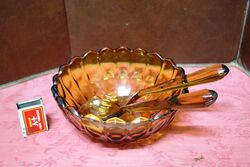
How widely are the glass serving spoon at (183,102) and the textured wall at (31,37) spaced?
209 millimetres

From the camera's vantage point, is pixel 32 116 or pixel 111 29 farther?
pixel 111 29

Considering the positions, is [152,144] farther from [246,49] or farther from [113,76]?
[246,49]

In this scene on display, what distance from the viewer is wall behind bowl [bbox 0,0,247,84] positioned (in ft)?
2.15

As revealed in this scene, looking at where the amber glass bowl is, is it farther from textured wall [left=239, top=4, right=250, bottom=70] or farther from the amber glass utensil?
textured wall [left=239, top=4, right=250, bottom=70]

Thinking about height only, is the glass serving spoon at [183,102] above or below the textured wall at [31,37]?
below

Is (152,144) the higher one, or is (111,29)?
(111,29)

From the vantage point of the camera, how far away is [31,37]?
2.18 ft

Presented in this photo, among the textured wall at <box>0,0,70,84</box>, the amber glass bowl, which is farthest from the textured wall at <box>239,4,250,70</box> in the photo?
the textured wall at <box>0,0,70,84</box>

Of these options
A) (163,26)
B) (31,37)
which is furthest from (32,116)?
(163,26)

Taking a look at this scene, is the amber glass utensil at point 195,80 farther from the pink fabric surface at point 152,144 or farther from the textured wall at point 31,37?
the textured wall at point 31,37

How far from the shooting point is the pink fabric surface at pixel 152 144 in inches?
20.7

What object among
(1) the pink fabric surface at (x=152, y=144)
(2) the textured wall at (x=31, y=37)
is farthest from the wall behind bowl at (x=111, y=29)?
(1) the pink fabric surface at (x=152, y=144)

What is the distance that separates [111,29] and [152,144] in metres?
0.25

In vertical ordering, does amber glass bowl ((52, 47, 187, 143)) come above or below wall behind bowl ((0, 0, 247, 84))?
below
